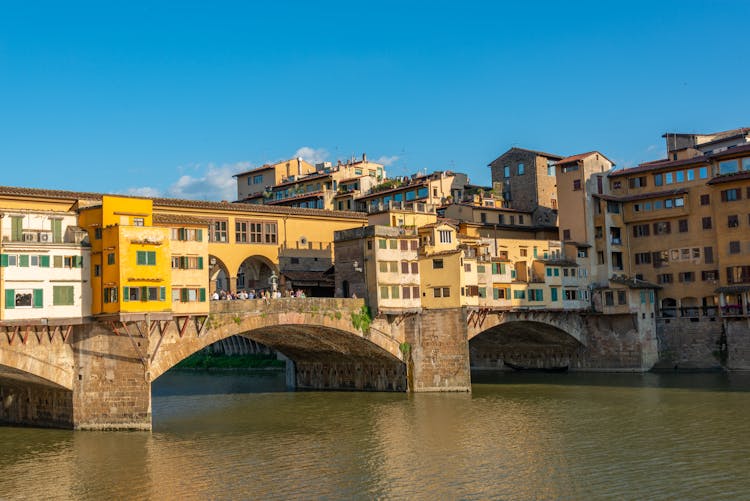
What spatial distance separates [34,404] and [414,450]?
956 inches

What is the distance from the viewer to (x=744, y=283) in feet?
253

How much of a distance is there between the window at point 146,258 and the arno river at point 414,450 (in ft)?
32.4

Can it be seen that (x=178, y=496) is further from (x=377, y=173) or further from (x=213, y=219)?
(x=377, y=173)

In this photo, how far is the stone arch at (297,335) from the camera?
53469 mm

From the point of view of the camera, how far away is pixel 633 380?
2889 inches

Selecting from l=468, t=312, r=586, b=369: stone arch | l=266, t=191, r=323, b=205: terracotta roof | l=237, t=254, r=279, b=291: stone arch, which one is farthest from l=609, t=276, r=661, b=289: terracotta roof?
l=266, t=191, r=323, b=205: terracotta roof

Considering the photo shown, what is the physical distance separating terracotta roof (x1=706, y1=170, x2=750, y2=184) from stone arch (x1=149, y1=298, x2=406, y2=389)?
35.1m

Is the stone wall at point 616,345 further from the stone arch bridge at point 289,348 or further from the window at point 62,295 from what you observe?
the window at point 62,295

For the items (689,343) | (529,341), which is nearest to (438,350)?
(529,341)

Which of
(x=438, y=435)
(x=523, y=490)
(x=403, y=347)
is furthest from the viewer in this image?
(x=403, y=347)

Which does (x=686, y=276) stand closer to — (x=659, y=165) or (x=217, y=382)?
(x=659, y=165)

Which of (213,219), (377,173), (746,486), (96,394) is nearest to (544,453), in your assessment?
(746,486)

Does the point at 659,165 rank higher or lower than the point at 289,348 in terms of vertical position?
higher

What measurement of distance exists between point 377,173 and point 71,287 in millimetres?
67492
